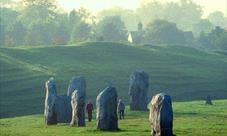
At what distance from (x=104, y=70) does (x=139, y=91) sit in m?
31.2

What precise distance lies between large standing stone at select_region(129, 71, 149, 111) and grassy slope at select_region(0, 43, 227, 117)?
13256mm

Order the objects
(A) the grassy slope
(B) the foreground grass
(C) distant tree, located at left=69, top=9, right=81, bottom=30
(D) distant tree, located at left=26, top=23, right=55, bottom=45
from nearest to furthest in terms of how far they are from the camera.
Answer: (B) the foreground grass, (A) the grassy slope, (D) distant tree, located at left=26, top=23, right=55, bottom=45, (C) distant tree, located at left=69, top=9, right=81, bottom=30

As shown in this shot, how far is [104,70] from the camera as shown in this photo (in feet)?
288

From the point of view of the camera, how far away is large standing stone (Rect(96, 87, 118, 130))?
3756 centimetres

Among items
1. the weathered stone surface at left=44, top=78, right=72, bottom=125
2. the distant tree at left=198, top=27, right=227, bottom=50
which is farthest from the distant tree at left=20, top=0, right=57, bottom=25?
the weathered stone surface at left=44, top=78, right=72, bottom=125

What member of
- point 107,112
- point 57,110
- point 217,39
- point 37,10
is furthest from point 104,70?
point 37,10

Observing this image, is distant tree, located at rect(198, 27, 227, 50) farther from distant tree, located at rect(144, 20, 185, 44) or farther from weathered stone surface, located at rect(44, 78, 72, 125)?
weathered stone surface, located at rect(44, 78, 72, 125)

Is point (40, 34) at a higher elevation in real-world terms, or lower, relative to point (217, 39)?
higher

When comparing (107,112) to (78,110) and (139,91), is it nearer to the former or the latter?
(78,110)

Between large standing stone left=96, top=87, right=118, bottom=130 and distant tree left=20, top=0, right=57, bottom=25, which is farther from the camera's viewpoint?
distant tree left=20, top=0, right=57, bottom=25

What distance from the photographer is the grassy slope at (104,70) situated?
73.4m

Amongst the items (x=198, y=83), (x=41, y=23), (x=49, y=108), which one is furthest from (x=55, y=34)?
(x=49, y=108)

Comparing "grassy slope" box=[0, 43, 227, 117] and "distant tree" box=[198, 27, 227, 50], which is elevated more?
"distant tree" box=[198, 27, 227, 50]

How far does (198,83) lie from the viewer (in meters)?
85.1
